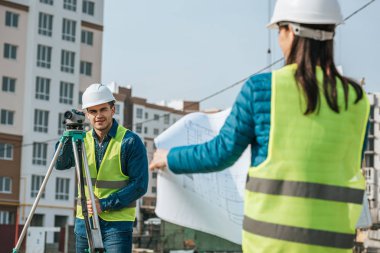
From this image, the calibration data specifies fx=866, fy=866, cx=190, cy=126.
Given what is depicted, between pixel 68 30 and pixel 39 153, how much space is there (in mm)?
10752

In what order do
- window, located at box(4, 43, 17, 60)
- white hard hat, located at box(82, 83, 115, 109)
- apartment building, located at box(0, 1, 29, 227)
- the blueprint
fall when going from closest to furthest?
1. the blueprint
2. white hard hat, located at box(82, 83, 115, 109)
3. apartment building, located at box(0, 1, 29, 227)
4. window, located at box(4, 43, 17, 60)

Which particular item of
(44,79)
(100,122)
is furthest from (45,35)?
(100,122)

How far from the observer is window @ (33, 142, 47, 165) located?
6900 cm

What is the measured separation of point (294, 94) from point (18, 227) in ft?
132

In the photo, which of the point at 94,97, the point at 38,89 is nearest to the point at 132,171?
the point at 94,97

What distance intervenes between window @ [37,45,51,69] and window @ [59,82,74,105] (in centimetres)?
235

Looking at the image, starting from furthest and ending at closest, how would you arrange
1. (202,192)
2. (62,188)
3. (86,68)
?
(86,68), (62,188), (202,192)

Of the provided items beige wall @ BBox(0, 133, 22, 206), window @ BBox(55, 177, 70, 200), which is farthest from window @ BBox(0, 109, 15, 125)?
window @ BBox(55, 177, 70, 200)

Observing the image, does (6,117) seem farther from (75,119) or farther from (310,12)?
(310,12)

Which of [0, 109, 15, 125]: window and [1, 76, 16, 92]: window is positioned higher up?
[1, 76, 16, 92]: window

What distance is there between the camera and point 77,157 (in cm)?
601

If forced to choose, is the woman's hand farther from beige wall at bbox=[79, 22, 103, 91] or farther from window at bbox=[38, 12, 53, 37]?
beige wall at bbox=[79, 22, 103, 91]

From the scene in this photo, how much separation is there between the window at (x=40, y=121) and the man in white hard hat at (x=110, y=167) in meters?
63.5

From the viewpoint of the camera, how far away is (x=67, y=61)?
7225cm
